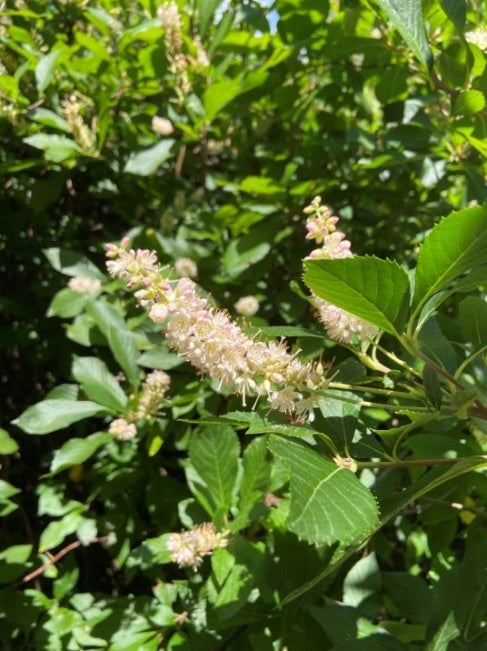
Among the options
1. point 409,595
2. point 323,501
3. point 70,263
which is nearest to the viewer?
point 323,501

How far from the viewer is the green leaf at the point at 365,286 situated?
593 mm

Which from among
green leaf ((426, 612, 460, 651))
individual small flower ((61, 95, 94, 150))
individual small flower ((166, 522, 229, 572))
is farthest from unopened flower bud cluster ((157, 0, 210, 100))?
green leaf ((426, 612, 460, 651))

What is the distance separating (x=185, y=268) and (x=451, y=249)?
33.0 inches

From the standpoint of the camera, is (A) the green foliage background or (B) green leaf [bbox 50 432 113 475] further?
(B) green leaf [bbox 50 432 113 475]

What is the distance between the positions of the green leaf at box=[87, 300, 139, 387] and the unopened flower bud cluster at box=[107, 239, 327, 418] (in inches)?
23.2

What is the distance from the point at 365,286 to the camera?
0.61 m

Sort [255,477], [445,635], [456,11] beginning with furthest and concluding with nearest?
[255,477] → [456,11] → [445,635]

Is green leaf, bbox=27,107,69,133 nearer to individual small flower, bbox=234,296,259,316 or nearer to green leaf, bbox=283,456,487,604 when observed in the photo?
individual small flower, bbox=234,296,259,316

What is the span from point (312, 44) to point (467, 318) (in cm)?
99

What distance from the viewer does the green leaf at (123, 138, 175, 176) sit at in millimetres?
1473

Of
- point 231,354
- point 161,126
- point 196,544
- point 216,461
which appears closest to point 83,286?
point 161,126

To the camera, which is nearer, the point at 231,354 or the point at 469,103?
the point at 231,354

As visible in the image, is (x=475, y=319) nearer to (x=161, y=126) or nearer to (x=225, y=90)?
(x=225, y=90)

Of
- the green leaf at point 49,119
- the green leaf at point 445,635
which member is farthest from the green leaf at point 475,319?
the green leaf at point 49,119
